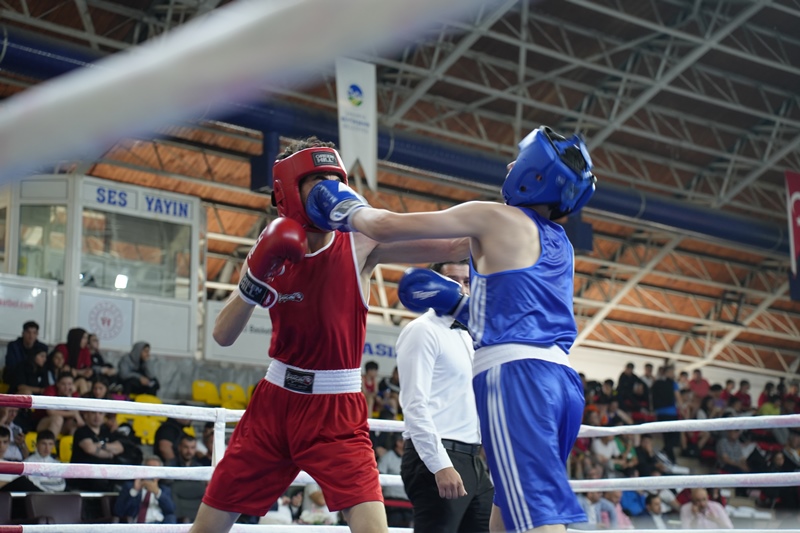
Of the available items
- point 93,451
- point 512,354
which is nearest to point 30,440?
point 93,451

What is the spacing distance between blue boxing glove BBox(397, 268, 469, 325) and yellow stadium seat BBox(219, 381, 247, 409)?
8529 millimetres

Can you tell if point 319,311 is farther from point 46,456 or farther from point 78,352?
point 78,352

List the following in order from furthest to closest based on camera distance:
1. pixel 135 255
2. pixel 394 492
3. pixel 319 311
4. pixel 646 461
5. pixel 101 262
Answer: pixel 135 255 → pixel 101 262 → pixel 646 461 → pixel 394 492 → pixel 319 311

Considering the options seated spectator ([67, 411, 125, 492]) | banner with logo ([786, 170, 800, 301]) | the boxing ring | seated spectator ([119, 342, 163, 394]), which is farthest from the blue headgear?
banner with logo ([786, 170, 800, 301])

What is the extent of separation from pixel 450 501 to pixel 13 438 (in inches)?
167

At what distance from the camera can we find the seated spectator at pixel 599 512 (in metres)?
8.13

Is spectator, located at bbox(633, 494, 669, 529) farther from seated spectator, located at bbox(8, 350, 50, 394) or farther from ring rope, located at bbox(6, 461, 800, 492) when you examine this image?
seated spectator, located at bbox(8, 350, 50, 394)

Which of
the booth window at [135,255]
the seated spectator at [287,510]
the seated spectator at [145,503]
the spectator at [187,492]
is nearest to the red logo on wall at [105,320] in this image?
the booth window at [135,255]

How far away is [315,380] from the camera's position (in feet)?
8.63

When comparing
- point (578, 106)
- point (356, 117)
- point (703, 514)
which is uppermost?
point (578, 106)

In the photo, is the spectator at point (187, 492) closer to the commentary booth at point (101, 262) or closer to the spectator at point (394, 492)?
the spectator at point (394, 492)

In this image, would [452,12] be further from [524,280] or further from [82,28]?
[82,28]

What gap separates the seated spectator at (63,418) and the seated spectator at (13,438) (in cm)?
54

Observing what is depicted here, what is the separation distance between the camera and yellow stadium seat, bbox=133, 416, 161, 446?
8.84m
